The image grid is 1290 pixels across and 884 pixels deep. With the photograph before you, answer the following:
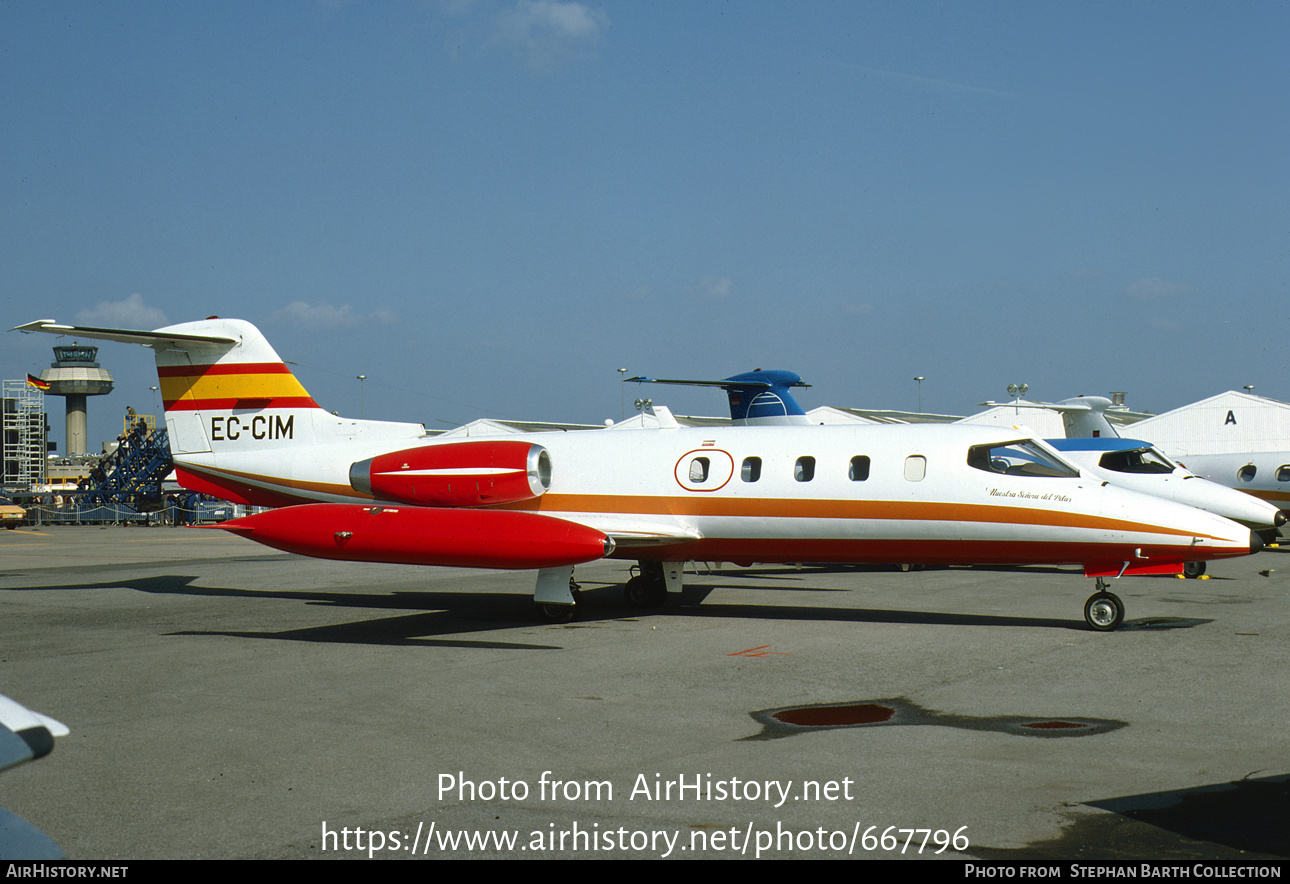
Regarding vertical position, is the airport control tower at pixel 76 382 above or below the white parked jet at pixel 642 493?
above

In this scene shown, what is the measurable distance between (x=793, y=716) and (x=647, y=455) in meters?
7.34

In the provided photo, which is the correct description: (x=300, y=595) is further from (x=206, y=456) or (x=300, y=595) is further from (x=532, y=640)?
(x=532, y=640)

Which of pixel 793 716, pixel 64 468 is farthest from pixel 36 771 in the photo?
pixel 64 468

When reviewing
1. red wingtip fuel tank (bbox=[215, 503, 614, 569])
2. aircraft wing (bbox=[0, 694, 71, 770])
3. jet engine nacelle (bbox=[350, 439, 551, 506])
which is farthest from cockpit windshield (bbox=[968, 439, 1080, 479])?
aircraft wing (bbox=[0, 694, 71, 770])

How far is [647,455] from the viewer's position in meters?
15.4

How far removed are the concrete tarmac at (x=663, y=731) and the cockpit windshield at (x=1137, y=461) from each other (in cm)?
566

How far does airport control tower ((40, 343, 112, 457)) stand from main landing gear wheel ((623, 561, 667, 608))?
132098 mm

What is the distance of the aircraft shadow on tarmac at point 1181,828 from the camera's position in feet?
16.5

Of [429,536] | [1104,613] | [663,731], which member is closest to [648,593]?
[429,536]

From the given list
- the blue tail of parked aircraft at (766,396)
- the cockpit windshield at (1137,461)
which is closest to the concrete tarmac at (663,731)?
the cockpit windshield at (1137,461)

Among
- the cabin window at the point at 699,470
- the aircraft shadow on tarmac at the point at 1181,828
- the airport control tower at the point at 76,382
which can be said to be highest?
the airport control tower at the point at 76,382

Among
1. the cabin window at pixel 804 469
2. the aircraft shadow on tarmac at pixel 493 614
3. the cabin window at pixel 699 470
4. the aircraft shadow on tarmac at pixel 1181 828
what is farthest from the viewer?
the cabin window at pixel 699 470

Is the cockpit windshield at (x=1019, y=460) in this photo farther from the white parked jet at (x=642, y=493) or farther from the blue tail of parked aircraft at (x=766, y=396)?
the blue tail of parked aircraft at (x=766, y=396)

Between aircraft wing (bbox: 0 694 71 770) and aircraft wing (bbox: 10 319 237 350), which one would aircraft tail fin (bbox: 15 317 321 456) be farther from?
aircraft wing (bbox: 0 694 71 770)
